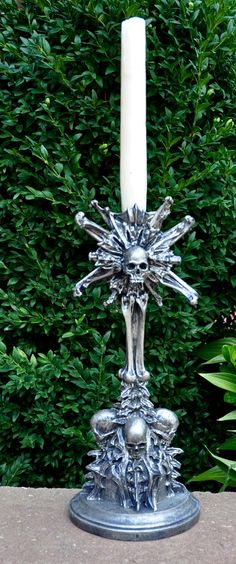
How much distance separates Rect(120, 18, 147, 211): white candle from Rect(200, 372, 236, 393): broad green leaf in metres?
0.66

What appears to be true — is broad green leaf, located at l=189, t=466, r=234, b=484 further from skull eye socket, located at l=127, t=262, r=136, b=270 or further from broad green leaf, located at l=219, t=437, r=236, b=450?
skull eye socket, located at l=127, t=262, r=136, b=270

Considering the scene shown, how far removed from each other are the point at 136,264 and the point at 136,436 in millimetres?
269

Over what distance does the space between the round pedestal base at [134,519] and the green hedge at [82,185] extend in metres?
0.52

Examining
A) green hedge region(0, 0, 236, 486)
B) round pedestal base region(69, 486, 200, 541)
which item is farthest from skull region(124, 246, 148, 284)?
green hedge region(0, 0, 236, 486)

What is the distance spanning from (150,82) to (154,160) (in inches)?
7.2

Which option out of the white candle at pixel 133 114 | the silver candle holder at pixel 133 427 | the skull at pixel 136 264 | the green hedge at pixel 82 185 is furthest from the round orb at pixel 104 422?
the green hedge at pixel 82 185

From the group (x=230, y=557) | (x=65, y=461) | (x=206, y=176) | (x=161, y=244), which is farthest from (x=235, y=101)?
(x=230, y=557)

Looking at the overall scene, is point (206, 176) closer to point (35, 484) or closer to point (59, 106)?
point (59, 106)

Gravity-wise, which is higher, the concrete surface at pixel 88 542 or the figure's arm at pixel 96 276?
the figure's arm at pixel 96 276

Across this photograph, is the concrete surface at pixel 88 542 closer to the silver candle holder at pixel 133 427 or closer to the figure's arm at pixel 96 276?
the silver candle holder at pixel 133 427

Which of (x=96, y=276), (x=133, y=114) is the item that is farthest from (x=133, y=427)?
(x=133, y=114)

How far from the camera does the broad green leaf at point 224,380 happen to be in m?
1.71

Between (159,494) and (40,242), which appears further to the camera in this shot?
(40,242)

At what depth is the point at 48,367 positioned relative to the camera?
1651mm
